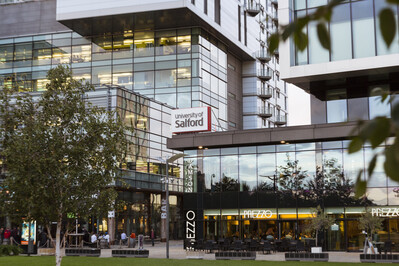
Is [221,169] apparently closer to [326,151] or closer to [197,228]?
[197,228]

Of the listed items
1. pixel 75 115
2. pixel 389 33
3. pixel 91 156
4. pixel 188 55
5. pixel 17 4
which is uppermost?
pixel 17 4

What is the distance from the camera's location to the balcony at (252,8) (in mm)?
83125

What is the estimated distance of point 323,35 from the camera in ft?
7.01

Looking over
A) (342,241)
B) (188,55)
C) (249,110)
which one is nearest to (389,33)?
(342,241)

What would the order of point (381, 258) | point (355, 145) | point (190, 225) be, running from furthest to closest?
point (190, 225) → point (381, 258) → point (355, 145)

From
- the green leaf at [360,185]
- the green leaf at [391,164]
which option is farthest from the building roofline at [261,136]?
the green leaf at [391,164]

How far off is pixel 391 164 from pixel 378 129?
0.43 ft

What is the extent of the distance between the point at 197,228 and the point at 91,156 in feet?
76.3

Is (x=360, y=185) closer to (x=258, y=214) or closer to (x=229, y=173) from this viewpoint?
(x=258, y=214)

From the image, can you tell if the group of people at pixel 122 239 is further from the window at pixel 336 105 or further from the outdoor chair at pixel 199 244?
the window at pixel 336 105

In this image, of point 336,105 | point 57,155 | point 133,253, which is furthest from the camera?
point 336,105

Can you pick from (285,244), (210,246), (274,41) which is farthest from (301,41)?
(285,244)

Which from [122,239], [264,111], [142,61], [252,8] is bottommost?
[122,239]

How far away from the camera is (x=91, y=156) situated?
2477 cm
